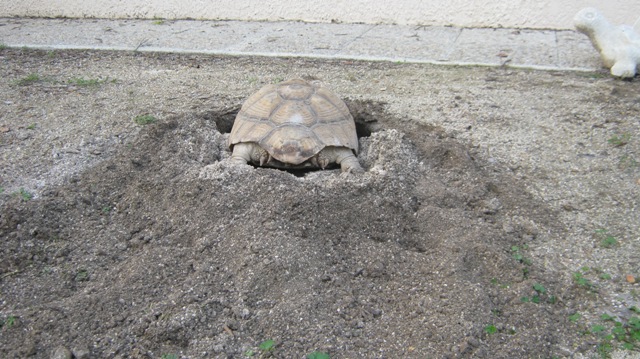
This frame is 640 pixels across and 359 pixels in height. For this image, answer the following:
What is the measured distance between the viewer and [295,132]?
10.6 ft

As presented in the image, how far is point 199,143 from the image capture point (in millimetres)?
3604

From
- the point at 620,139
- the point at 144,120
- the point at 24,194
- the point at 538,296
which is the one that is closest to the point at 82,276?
the point at 24,194

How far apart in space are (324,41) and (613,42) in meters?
2.92

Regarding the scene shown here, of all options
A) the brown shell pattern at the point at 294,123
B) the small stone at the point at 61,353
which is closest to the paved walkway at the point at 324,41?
the brown shell pattern at the point at 294,123

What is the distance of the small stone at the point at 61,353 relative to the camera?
203 centimetres

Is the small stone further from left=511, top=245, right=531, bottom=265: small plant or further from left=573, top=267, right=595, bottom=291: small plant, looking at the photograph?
left=573, top=267, right=595, bottom=291: small plant

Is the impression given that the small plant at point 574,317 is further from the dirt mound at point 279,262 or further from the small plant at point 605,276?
the small plant at point 605,276

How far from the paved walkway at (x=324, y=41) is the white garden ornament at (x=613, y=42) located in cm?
22

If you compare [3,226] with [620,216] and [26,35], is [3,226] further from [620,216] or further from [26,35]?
[26,35]

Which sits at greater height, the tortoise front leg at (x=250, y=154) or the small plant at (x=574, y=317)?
the tortoise front leg at (x=250, y=154)

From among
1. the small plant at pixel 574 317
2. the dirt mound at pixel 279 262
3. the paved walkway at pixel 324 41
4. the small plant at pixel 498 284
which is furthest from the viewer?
the paved walkway at pixel 324 41

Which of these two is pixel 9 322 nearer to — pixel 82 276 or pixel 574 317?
pixel 82 276

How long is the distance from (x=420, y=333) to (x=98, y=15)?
6.94m

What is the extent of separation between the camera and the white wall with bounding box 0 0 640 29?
618 centimetres
